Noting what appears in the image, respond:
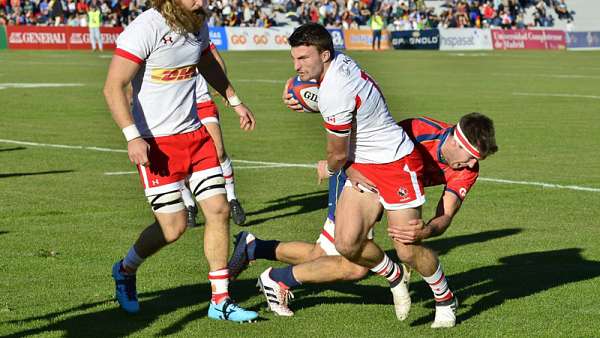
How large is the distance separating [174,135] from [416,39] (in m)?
58.3

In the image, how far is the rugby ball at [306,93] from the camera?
299 inches

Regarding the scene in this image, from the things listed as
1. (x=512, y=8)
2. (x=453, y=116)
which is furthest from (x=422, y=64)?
(x=512, y=8)

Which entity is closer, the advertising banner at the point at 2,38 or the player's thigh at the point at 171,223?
the player's thigh at the point at 171,223

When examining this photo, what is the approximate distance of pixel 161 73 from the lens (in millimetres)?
7648

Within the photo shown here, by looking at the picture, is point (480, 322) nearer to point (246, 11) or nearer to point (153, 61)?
point (153, 61)

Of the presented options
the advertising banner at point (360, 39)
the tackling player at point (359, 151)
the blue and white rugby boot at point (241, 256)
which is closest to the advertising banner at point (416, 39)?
the advertising banner at point (360, 39)

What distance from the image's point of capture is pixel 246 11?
63.2 meters

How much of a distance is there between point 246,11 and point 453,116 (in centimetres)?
4019

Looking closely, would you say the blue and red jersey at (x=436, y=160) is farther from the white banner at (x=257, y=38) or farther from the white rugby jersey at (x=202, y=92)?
the white banner at (x=257, y=38)

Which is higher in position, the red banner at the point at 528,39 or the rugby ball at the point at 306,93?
the rugby ball at the point at 306,93

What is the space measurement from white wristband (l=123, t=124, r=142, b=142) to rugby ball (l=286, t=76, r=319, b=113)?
3.45ft

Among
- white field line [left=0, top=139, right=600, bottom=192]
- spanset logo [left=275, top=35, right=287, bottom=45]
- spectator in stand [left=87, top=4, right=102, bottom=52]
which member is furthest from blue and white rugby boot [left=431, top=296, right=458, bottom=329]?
spanset logo [left=275, top=35, right=287, bottom=45]

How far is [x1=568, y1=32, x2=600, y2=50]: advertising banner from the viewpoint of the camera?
70.0 meters

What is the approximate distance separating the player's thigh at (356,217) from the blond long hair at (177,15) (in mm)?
1499
